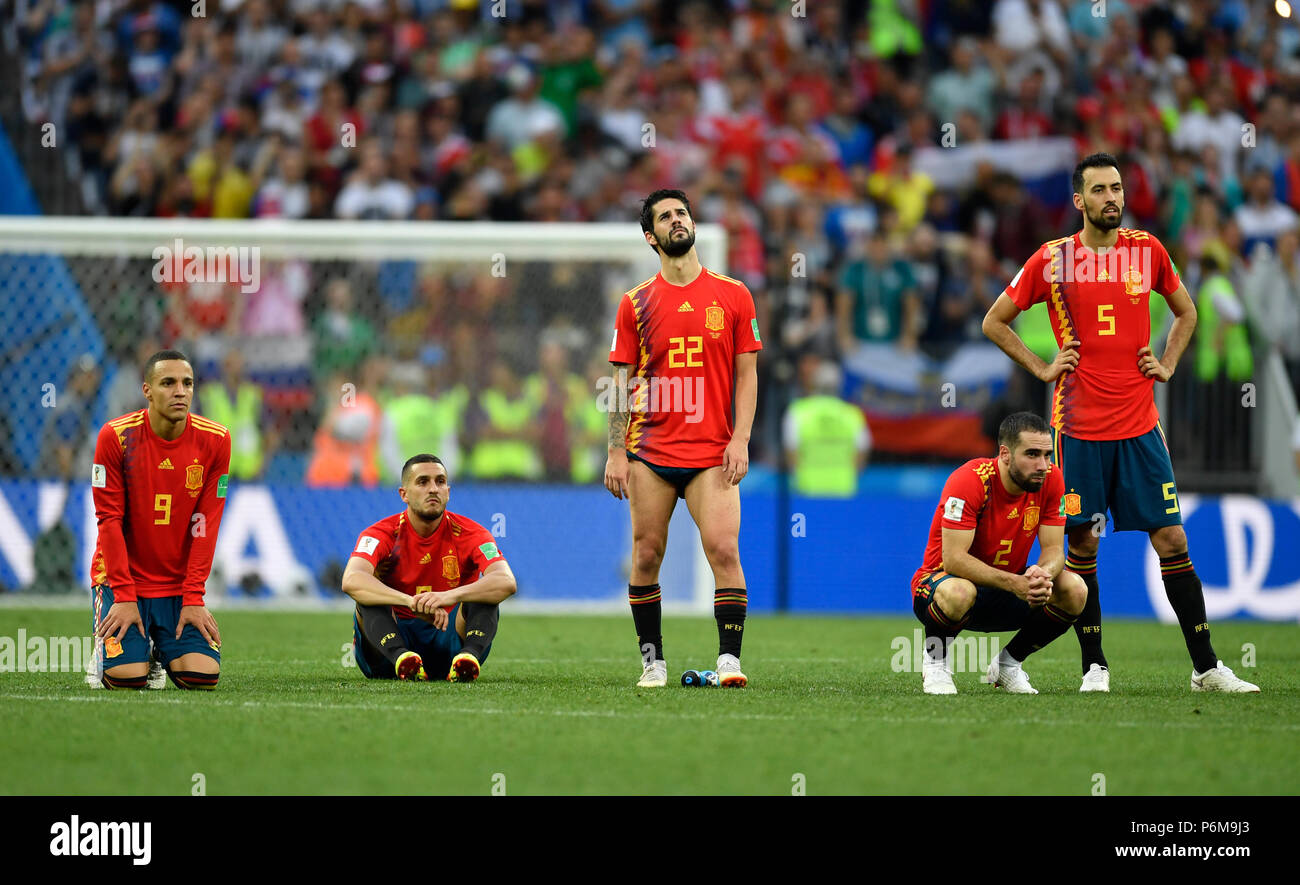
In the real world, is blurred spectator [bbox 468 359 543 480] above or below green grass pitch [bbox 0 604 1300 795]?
above

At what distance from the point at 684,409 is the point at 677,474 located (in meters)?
0.31

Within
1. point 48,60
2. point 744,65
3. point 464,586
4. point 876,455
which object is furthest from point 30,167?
point 464,586

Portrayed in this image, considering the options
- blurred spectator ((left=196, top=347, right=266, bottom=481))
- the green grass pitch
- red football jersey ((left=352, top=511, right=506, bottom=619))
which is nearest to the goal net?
blurred spectator ((left=196, top=347, right=266, bottom=481))

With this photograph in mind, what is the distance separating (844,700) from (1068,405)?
6.11 ft

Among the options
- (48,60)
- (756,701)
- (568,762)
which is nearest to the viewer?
(568,762)

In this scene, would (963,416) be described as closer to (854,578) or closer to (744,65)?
(854,578)

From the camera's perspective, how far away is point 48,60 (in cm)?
1822

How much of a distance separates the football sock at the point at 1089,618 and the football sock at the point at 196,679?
414 centimetres

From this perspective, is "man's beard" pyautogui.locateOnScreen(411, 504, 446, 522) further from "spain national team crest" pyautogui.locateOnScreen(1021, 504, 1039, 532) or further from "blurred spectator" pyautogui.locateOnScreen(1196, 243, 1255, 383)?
"blurred spectator" pyautogui.locateOnScreen(1196, 243, 1255, 383)

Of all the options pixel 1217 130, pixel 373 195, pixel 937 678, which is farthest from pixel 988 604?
pixel 1217 130

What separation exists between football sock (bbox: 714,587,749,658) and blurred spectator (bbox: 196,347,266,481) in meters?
7.38

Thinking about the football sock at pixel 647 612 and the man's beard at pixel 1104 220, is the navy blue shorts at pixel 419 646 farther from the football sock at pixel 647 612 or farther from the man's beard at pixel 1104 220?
the man's beard at pixel 1104 220

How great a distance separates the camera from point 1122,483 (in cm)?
802

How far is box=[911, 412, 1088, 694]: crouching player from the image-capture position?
7.62 meters
